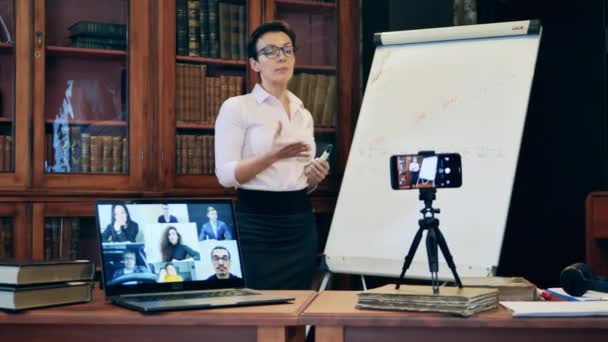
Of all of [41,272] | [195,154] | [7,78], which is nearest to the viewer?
[41,272]

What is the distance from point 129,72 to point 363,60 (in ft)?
3.70

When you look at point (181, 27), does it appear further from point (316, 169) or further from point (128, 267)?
point (128, 267)

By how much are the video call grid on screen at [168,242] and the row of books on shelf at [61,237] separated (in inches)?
64.5

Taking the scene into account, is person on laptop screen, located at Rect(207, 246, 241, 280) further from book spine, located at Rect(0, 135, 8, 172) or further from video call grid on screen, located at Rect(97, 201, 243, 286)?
book spine, located at Rect(0, 135, 8, 172)

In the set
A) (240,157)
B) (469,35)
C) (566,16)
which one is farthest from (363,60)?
(240,157)

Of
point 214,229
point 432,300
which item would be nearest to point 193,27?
point 214,229

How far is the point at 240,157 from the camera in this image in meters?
2.73

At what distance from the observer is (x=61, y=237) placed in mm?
3160

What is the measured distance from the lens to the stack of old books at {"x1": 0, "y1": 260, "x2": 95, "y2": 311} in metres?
1.55

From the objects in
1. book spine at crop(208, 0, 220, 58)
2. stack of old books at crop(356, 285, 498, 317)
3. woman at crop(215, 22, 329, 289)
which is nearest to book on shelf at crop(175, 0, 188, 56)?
book spine at crop(208, 0, 220, 58)

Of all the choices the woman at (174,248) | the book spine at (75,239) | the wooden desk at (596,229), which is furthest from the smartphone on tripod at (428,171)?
the book spine at (75,239)

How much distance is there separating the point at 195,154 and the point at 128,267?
1.79m

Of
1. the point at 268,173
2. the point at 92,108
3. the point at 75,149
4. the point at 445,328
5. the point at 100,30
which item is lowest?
the point at 445,328

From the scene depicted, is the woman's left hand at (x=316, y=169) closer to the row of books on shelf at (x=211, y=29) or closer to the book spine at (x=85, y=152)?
the row of books on shelf at (x=211, y=29)
